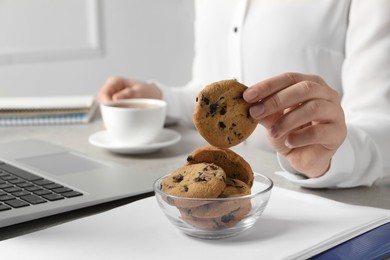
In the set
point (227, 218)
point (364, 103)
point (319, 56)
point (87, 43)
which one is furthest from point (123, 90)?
point (87, 43)

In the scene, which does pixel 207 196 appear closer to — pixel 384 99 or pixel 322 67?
pixel 384 99

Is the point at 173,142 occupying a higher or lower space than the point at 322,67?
lower

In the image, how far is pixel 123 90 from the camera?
1429 mm

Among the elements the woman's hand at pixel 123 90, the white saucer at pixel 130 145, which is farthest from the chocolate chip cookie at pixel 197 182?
the woman's hand at pixel 123 90

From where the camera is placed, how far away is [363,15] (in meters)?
1.19

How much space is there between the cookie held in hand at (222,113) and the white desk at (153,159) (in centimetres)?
22

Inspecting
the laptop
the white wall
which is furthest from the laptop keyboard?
the white wall

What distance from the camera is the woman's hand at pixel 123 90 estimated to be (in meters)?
1.41

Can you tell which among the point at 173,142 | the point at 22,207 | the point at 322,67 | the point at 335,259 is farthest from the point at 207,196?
the point at 322,67

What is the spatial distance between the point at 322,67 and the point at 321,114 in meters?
0.58

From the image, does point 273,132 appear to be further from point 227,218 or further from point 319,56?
point 319,56

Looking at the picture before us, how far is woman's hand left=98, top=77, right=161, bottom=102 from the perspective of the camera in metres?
1.41

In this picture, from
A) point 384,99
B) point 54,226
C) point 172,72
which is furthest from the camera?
point 172,72

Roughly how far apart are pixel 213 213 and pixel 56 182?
35cm
